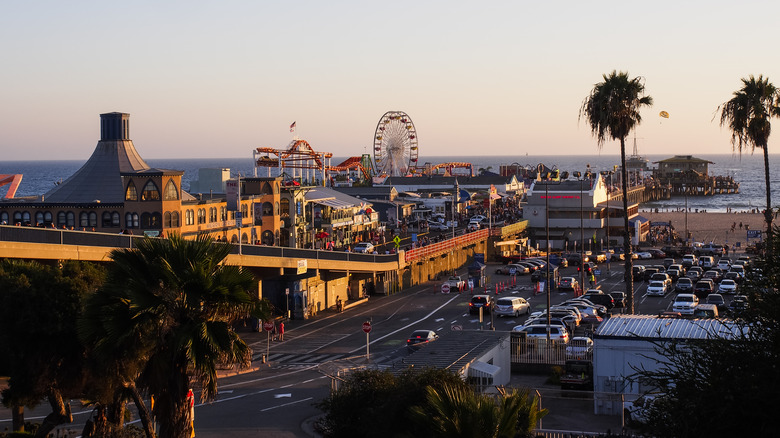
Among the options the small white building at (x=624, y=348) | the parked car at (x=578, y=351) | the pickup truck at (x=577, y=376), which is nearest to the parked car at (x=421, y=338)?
the parked car at (x=578, y=351)

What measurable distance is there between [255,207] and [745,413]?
180 feet

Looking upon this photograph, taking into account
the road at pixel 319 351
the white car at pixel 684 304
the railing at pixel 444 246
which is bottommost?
the road at pixel 319 351

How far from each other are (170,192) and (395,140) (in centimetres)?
9341

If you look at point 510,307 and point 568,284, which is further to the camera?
point 568,284

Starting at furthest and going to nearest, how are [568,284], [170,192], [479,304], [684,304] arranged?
1. [568,284]
2. [170,192]
3. [479,304]
4. [684,304]

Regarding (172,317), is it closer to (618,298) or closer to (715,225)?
(618,298)

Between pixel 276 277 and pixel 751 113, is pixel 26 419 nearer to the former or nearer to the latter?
pixel 276 277

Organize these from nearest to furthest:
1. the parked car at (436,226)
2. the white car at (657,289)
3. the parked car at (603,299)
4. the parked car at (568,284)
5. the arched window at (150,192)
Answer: the parked car at (603,299) < the arched window at (150,192) < the white car at (657,289) < the parked car at (568,284) < the parked car at (436,226)

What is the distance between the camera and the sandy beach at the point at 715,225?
358 feet

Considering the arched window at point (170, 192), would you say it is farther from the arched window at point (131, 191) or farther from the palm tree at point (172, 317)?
the palm tree at point (172, 317)

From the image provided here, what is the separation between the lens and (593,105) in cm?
4506

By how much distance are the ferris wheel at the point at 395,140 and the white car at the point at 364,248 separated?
67.5 m

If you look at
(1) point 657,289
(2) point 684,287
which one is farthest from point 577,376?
(2) point 684,287

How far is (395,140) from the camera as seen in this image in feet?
492
